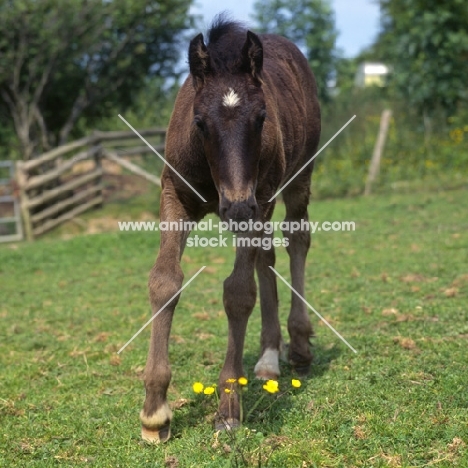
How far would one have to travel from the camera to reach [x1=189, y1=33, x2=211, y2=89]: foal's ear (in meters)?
3.56

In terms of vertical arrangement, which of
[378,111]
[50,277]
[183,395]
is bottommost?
[378,111]

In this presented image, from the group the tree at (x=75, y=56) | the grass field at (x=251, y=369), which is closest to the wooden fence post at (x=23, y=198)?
the tree at (x=75, y=56)

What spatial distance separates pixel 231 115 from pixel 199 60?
0.46m

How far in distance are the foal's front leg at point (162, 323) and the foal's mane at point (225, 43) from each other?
2.61ft

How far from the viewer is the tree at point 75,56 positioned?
46.7ft

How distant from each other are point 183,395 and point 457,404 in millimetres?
1594

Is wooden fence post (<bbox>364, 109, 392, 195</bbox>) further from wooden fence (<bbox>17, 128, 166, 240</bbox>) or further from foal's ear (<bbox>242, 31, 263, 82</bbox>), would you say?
foal's ear (<bbox>242, 31, 263, 82</bbox>)

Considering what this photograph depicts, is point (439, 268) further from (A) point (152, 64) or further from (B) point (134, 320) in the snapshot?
(A) point (152, 64)

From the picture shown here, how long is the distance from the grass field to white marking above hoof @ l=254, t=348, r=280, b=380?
106 millimetres

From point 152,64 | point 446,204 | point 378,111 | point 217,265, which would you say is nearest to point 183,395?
point 217,265

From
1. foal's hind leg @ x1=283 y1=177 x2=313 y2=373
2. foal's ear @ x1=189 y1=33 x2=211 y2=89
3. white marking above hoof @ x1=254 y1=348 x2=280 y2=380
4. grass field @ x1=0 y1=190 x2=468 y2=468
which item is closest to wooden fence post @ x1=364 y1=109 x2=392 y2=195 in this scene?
grass field @ x1=0 y1=190 x2=468 y2=468

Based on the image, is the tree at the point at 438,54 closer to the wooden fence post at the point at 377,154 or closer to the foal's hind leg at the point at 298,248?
the wooden fence post at the point at 377,154

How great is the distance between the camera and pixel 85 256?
35.4ft

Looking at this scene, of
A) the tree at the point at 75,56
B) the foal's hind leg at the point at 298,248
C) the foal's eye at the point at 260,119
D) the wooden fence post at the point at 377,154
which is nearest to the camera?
the foal's eye at the point at 260,119
